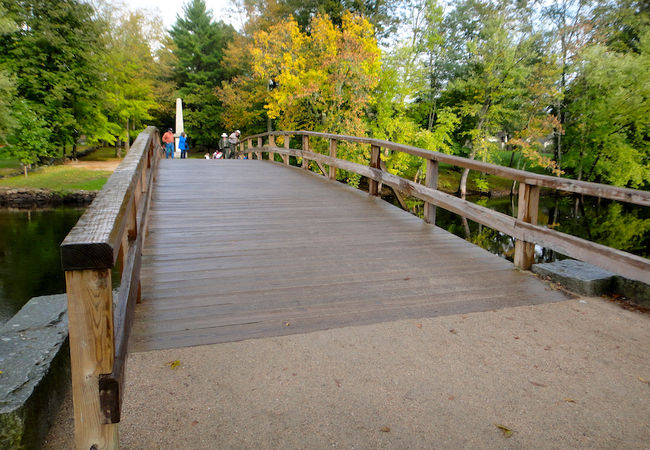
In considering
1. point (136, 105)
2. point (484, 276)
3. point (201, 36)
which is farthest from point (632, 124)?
point (201, 36)

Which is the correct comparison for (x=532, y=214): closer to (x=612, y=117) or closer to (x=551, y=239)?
(x=551, y=239)

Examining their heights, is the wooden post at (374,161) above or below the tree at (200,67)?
below

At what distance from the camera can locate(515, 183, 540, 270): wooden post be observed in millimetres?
4254

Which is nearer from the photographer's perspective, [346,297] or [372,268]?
[346,297]

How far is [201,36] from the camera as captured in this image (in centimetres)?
3947

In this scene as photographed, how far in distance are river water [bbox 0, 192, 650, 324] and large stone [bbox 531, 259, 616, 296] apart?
957 centimetres

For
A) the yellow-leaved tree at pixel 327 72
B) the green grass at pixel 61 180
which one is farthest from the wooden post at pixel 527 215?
the green grass at pixel 61 180

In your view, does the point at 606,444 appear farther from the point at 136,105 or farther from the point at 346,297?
the point at 136,105

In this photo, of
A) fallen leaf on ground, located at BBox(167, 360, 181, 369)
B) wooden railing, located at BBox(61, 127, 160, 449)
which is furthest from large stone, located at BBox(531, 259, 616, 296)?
wooden railing, located at BBox(61, 127, 160, 449)

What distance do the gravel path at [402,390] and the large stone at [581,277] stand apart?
57 cm

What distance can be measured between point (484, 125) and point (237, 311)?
27454 mm

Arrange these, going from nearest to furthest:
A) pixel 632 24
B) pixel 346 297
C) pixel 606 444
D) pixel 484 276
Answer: pixel 606 444 → pixel 346 297 → pixel 484 276 → pixel 632 24

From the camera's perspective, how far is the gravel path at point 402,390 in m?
1.98

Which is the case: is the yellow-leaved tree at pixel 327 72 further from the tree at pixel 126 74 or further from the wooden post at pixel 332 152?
the wooden post at pixel 332 152
